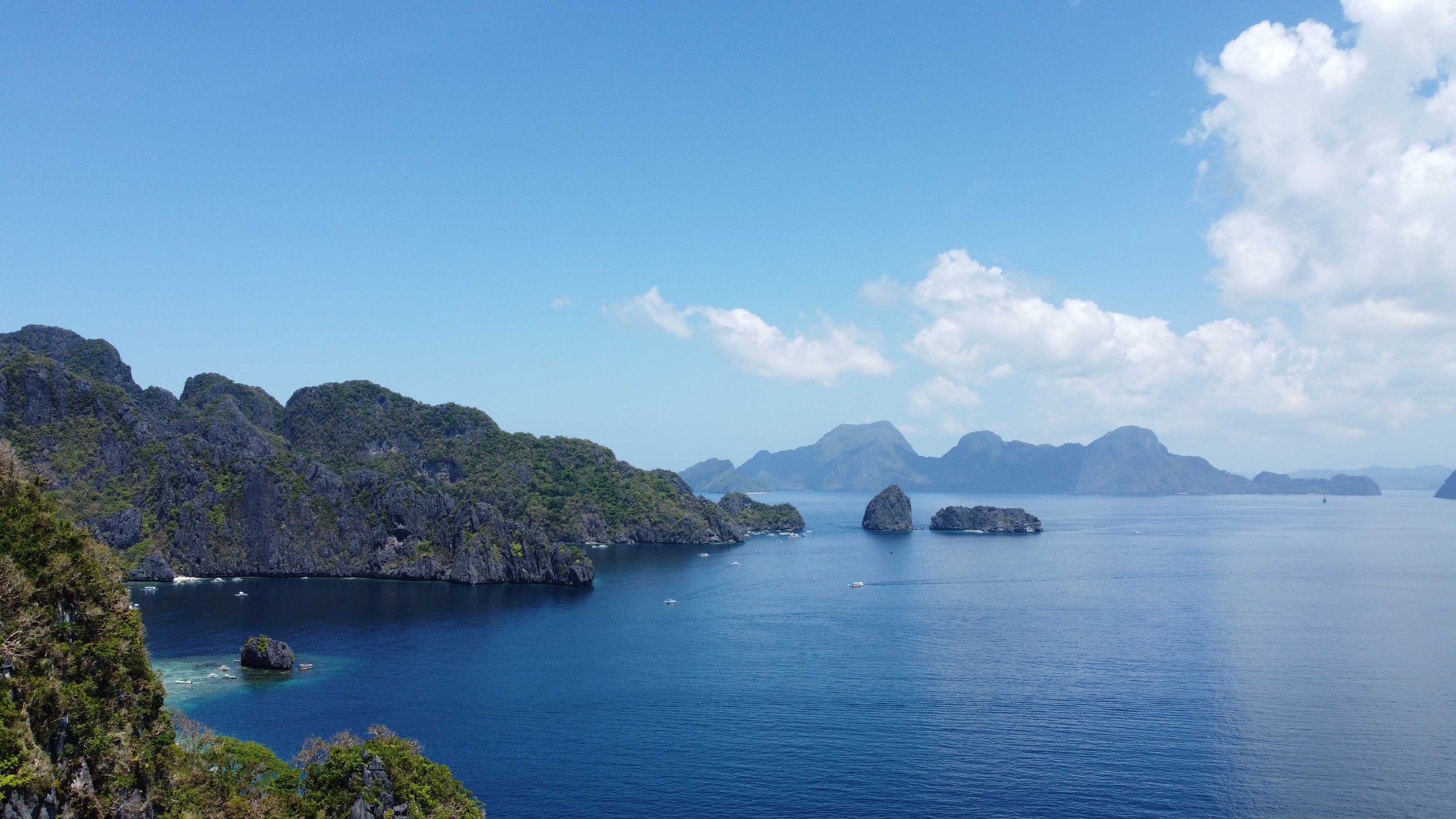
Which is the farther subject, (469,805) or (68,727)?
(469,805)

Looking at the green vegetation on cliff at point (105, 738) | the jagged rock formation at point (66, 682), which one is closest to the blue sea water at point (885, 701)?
the green vegetation on cliff at point (105, 738)

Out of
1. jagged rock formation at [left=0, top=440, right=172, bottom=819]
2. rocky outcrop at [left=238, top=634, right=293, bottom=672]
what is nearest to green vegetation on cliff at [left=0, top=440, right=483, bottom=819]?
jagged rock formation at [left=0, top=440, right=172, bottom=819]

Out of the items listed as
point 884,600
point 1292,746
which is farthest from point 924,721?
point 884,600

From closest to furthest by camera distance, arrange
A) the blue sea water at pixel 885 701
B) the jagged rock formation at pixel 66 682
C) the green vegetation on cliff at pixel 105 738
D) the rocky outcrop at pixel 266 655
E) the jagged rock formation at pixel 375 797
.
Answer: the jagged rock formation at pixel 66 682 < the green vegetation on cliff at pixel 105 738 < the jagged rock formation at pixel 375 797 < the blue sea water at pixel 885 701 < the rocky outcrop at pixel 266 655

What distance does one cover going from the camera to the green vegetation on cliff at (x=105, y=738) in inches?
2046

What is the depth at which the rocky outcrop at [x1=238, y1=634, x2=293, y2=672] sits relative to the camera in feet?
403

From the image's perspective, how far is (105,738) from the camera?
55.6 m

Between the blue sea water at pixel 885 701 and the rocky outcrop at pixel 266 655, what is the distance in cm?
399

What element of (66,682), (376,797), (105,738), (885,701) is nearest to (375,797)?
(376,797)

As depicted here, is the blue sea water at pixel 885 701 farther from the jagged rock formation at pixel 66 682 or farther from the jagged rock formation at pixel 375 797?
the jagged rock formation at pixel 66 682

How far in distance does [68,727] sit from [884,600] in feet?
511

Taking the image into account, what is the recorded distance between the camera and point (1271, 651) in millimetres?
130250

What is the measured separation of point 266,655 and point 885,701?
88.4 m

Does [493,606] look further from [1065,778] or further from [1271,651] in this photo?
[1271,651]
